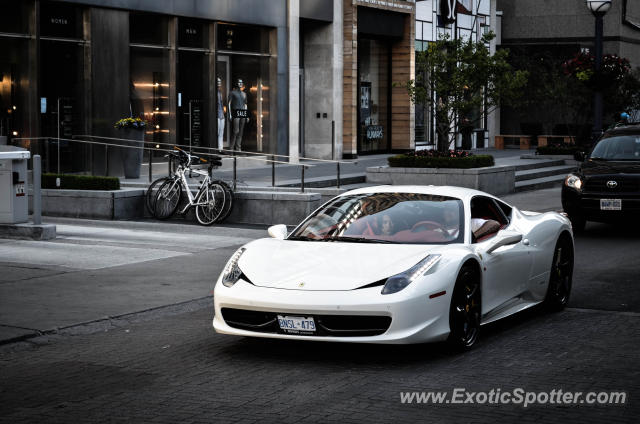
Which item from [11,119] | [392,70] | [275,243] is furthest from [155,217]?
[392,70]

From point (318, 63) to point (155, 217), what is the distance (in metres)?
15.1

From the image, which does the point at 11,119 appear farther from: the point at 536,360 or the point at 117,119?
the point at 536,360

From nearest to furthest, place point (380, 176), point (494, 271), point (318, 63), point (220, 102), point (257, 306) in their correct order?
point (257, 306), point (494, 271), point (380, 176), point (220, 102), point (318, 63)

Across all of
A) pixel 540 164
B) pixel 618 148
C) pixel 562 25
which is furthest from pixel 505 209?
pixel 562 25

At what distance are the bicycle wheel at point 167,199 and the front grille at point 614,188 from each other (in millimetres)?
6938

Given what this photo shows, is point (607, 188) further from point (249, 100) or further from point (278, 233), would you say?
point (249, 100)

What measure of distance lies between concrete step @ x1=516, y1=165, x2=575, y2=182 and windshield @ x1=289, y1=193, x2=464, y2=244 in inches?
722

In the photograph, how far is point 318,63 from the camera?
107ft

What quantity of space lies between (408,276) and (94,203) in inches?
458

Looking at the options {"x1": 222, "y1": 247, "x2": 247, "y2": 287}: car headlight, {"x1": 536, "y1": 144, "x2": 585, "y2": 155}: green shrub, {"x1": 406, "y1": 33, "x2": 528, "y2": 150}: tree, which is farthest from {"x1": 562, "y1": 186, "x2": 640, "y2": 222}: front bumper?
{"x1": 536, "y1": 144, "x2": 585, "y2": 155}: green shrub

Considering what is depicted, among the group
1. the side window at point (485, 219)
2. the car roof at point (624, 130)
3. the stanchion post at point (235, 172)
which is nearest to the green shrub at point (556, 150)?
the car roof at point (624, 130)

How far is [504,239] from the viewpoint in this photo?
8977 millimetres

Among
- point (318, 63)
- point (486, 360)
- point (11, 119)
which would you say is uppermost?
point (318, 63)

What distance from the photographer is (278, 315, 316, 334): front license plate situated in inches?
306
